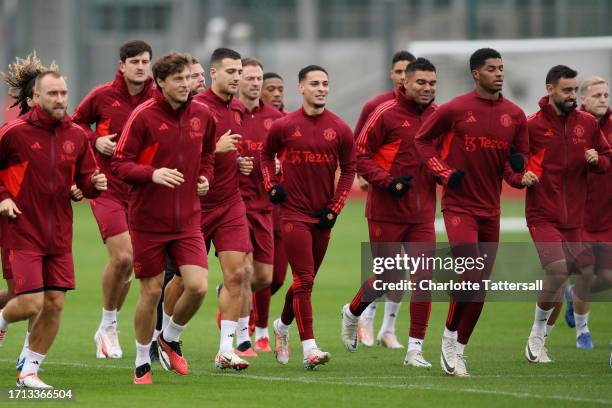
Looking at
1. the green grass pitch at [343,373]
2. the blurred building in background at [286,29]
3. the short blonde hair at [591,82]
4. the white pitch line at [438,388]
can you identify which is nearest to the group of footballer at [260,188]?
the short blonde hair at [591,82]

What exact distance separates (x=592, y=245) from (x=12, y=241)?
5.69 metres

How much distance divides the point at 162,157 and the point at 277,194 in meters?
1.46

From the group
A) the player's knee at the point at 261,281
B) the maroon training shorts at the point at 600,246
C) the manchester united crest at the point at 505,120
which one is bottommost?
the player's knee at the point at 261,281

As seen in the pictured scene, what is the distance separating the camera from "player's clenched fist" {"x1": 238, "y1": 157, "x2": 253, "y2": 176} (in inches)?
503

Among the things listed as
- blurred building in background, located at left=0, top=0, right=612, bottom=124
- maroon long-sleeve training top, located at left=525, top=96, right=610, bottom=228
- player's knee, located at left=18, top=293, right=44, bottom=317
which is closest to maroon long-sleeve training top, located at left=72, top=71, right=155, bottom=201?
player's knee, located at left=18, top=293, right=44, bottom=317

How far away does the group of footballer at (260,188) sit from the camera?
35.4 ft

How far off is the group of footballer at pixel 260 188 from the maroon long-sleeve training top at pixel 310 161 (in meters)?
0.02

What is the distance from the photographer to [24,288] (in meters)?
10.6

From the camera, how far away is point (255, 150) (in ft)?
44.9

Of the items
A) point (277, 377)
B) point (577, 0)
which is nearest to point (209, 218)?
point (277, 377)

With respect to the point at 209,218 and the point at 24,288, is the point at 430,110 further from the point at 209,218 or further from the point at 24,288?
the point at 24,288

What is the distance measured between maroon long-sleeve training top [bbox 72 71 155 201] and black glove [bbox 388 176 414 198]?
2.43 meters

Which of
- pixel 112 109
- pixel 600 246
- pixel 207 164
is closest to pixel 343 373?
pixel 207 164

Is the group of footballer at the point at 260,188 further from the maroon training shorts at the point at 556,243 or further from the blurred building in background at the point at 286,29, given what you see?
the blurred building in background at the point at 286,29
